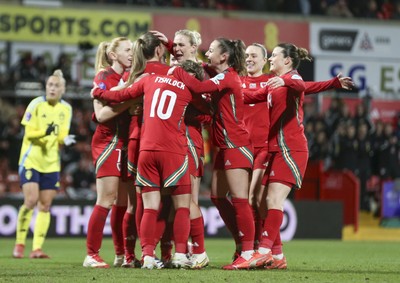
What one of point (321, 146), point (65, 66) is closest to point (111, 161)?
point (65, 66)

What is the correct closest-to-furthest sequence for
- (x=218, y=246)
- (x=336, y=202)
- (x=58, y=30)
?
(x=218, y=246)
(x=336, y=202)
(x=58, y=30)

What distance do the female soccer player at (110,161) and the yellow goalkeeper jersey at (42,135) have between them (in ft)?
8.68

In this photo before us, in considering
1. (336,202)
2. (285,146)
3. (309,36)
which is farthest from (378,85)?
(285,146)

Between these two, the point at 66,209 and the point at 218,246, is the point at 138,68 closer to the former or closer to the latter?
the point at 218,246

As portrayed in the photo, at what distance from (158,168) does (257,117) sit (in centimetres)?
185

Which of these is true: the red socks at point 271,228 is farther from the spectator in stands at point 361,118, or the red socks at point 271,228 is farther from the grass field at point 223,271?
the spectator in stands at point 361,118

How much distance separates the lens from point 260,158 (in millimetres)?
10266

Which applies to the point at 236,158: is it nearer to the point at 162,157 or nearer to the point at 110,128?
the point at 162,157

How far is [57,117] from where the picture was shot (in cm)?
1238

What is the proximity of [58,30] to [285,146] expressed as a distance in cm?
1261

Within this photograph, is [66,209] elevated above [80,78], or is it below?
below

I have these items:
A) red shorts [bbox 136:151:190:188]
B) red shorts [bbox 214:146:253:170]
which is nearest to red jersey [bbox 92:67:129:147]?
red shorts [bbox 136:151:190:188]

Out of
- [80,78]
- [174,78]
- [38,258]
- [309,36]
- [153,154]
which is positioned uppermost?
[309,36]

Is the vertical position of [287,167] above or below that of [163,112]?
below
